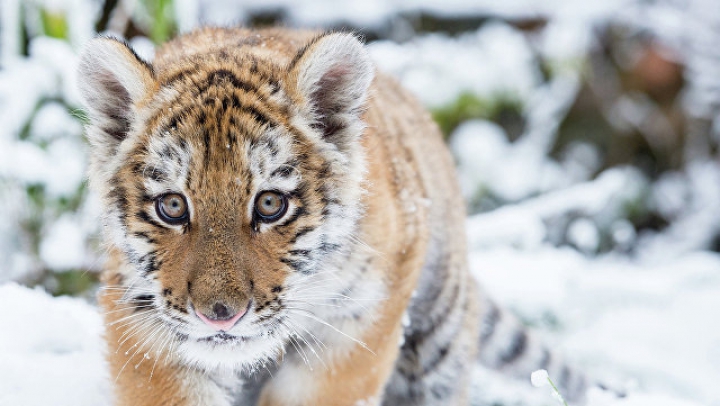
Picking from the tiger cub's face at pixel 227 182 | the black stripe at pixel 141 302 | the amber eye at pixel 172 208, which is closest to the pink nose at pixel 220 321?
the tiger cub's face at pixel 227 182

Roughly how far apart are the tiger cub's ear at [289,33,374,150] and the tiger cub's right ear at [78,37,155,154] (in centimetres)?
49

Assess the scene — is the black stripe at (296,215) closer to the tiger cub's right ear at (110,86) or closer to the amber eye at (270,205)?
the amber eye at (270,205)

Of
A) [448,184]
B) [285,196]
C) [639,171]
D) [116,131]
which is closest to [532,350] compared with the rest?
[448,184]

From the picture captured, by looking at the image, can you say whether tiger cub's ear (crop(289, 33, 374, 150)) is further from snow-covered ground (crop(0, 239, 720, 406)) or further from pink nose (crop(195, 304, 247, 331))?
snow-covered ground (crop(0, 239, 720, 406))

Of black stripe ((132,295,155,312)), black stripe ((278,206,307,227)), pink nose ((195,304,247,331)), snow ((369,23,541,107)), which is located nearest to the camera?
pink nose ((195,304,247,331))

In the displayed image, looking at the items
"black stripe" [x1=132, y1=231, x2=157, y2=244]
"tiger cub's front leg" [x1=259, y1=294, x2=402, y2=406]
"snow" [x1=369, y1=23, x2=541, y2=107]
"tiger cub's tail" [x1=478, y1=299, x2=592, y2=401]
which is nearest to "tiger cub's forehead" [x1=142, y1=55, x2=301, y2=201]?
"black stripe" [x1=132, y1=231, x2=157, y2=244]

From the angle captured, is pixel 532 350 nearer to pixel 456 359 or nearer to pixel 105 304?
pixel 456 359

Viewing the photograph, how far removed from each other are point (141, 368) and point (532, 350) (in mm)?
2297

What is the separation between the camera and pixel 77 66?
8.49 ft

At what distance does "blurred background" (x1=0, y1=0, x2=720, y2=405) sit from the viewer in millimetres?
5312

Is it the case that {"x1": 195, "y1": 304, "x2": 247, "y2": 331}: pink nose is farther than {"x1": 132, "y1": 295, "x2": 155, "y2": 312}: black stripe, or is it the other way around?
{"x1": 132, "y1": 295, "x2": 155, "y2": 312}: black stripe

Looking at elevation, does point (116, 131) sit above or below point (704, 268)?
above

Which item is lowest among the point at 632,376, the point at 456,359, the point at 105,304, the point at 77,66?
the point at 632,376

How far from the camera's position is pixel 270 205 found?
2447 mm
